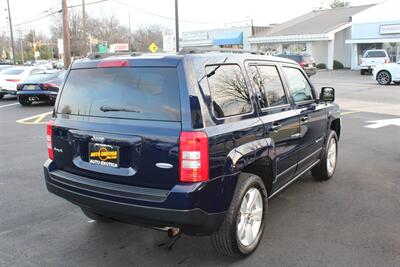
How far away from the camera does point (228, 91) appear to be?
12.1 feet

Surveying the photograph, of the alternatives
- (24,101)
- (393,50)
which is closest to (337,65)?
(393,50)

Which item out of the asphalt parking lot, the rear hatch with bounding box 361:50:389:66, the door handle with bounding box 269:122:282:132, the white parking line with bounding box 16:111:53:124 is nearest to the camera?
the asphalt parking lot

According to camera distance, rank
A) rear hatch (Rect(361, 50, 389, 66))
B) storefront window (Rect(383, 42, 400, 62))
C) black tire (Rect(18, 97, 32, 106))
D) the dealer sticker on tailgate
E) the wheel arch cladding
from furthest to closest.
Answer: storefront window (Rect(383, 42, 400, 62)), rear hatch (Rect(361, 50, 389, 66)), black tire (Rect(18, 97, 32, 106)), the wheel arch cladding, the dealer sticker on tailgate

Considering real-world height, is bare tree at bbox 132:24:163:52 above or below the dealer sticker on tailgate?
above

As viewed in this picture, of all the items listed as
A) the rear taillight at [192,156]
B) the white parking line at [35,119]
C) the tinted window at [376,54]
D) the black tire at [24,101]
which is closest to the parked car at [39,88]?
the black tire at [24,101]

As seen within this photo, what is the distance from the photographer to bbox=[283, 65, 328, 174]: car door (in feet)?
16.1

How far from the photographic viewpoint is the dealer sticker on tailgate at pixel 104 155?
349 centimetres

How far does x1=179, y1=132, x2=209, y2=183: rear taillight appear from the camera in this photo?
3193mm

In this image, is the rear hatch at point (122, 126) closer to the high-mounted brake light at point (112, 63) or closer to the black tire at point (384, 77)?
the high-mounted brake light at point (112, 63)

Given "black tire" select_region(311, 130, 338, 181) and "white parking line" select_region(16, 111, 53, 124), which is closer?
"black tire" select_region(311, 130, 338, 181)

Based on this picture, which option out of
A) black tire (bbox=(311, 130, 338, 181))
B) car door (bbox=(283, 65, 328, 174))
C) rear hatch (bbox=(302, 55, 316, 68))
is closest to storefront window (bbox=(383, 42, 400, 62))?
rear hatch (bbox=(302, 55, 316, 68))

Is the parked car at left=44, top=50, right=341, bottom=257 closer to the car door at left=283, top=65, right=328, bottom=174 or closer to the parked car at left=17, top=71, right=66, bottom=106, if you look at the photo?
the car door at left=283, top=65, right=328, bottom=174

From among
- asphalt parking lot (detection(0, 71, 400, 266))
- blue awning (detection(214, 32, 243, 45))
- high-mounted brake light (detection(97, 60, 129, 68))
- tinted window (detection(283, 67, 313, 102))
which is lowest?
asphalt parking lot (detection(0, 71, 400, 266))

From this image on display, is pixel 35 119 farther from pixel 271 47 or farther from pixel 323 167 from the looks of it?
pixel 271 47
